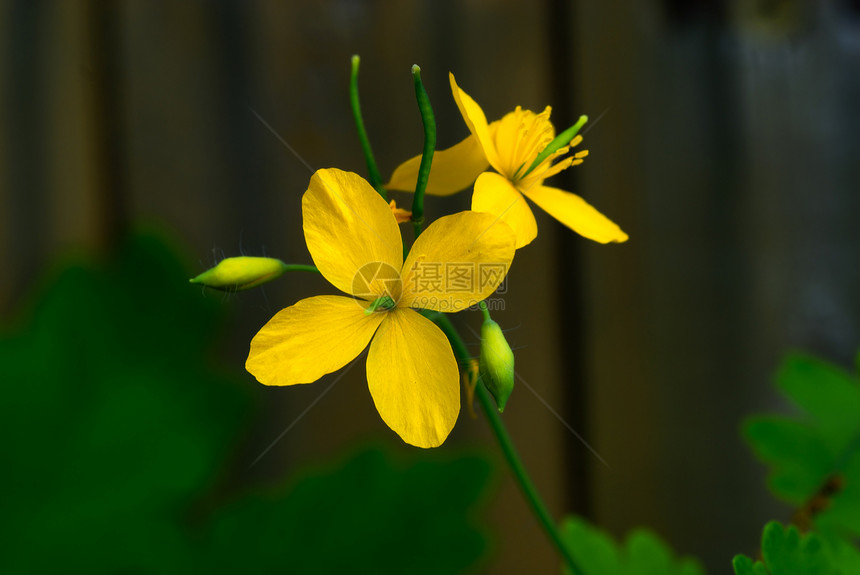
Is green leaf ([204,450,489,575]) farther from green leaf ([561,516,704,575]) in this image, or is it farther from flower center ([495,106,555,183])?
flower center ([495,106,555,183])

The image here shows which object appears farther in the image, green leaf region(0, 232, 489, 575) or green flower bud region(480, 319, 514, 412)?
green leaf region(0, 232, 489, 575)

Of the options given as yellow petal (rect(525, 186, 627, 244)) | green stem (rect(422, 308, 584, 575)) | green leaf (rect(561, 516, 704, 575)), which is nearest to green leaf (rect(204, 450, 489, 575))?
green leaf (rect(561, 516, 704, 575))

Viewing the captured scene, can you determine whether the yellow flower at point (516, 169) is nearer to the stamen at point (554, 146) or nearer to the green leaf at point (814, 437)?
the stamen at point (554, 146)

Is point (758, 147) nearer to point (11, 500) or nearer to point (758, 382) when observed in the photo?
point (758, 382)

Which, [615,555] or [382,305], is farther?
[615,555]

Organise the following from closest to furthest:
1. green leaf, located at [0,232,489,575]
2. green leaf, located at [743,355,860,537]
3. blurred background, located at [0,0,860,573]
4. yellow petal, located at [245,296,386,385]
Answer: yellow petal, located at [245,296,386,385], green leaf, located at [743,355,860,537], green leaf, located at [0,232,489,575], blurred background, located at [0,0,860,573]

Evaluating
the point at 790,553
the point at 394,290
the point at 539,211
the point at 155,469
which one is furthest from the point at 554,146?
the point at 155,469

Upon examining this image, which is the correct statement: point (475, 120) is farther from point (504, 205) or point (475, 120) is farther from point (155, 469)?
point (155, 469)

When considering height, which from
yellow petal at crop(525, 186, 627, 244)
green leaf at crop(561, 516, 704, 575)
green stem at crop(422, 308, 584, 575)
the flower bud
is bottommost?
green leaf at crop(561, 516, 704, 575)
